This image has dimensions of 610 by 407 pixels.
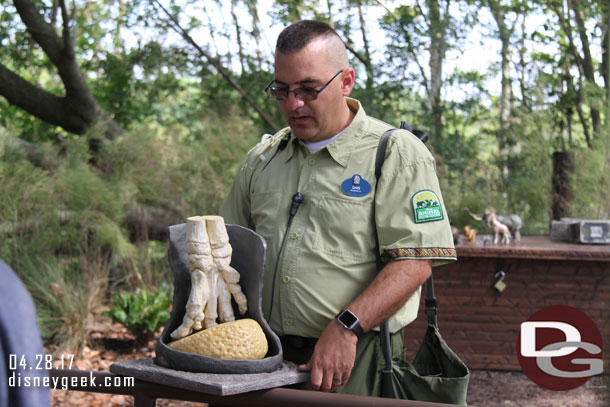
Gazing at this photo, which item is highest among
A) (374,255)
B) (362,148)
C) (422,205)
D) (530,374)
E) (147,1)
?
(147,1)

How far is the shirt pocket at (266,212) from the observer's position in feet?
7.42

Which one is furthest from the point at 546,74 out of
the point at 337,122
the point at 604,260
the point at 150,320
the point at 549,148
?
the point at 337,122

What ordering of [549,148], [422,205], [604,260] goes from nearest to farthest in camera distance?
[422,205], [604,260], [549,148]

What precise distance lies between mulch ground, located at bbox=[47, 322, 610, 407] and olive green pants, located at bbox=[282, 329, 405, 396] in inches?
130

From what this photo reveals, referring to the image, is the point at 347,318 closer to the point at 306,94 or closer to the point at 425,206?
the point at 425,206

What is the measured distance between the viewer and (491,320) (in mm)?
5797

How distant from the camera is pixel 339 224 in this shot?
2.16m

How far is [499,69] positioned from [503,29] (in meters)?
0.53

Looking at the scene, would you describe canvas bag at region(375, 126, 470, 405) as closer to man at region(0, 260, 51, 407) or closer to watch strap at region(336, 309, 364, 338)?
watch strap at region(336, 309, 364, 338)

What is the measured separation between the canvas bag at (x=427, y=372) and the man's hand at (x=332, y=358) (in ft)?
0.59

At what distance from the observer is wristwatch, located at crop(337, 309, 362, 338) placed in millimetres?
1989

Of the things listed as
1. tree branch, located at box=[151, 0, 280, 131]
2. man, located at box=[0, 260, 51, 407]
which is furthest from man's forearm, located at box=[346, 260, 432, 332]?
tree branch, located at box=[151, 0, 280, 131]

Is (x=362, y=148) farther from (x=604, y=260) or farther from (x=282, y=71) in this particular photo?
(x=604, y=260)

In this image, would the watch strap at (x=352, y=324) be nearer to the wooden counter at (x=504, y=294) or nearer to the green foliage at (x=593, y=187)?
the wooden counter at (x=504, y=294)
